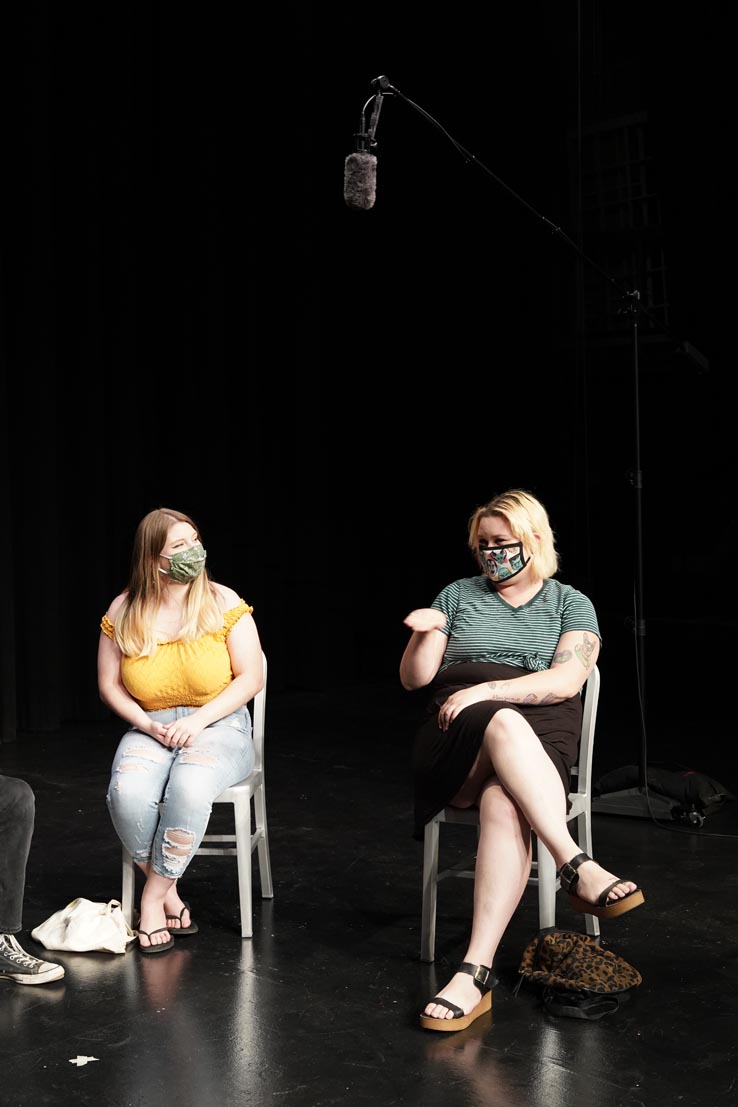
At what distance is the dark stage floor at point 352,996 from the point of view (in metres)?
2.27

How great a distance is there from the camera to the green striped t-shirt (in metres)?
2.95

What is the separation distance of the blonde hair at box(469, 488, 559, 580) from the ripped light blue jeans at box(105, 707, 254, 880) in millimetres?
816

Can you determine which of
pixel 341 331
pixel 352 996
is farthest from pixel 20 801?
pixel 341 331

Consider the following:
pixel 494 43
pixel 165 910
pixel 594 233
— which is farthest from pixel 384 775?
pixel 494 43

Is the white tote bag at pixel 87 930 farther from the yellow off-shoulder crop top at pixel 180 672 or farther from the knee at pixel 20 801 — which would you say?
the yellow off-shoulder crop top at pixel 180 672

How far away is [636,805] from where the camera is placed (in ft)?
13.7

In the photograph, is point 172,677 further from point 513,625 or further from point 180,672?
point 513,625

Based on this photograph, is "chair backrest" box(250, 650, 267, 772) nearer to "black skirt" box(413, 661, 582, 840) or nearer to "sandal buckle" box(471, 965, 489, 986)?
"black skirt" box(413, 661, 582, 840)

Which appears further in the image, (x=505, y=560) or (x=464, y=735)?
(x=505, y=560)

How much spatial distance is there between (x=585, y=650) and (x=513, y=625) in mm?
184

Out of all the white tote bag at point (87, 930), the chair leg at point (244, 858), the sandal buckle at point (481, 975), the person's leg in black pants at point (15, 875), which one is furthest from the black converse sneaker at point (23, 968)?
the sandal buckle at point (481, 975)

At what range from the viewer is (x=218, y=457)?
627cm

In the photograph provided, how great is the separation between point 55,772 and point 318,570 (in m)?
2.31

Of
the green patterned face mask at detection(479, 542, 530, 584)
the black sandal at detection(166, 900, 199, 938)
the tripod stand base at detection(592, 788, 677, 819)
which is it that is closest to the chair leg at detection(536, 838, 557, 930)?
the green patterned face mask at detection(479, 542, 530, 584)
